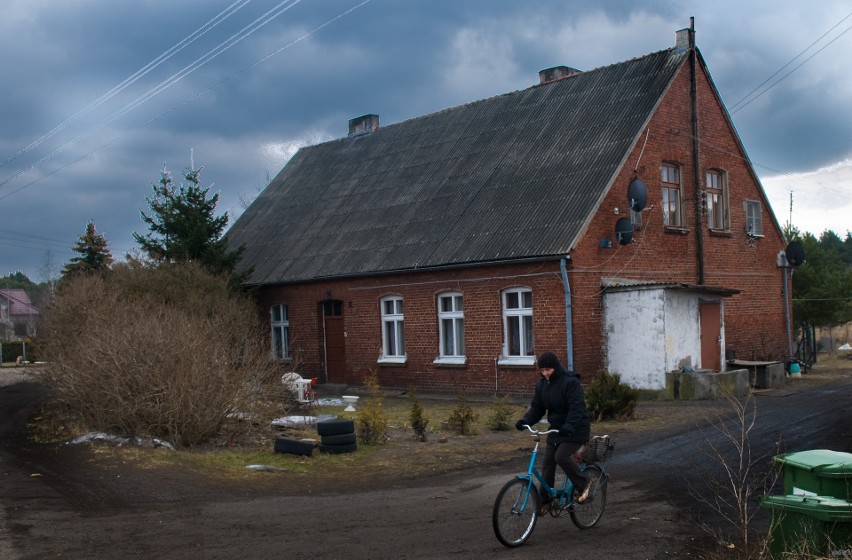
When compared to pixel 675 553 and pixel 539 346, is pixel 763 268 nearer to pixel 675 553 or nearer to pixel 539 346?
pixel 539 346

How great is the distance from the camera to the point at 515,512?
7.66m

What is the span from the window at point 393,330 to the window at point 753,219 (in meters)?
11.1

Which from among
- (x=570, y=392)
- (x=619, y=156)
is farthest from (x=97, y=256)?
(x=570, y=392)

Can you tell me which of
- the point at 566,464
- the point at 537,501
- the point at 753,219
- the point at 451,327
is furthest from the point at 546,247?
the point at 537,501

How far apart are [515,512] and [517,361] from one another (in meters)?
13.4

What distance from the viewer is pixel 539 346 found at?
66.9ft

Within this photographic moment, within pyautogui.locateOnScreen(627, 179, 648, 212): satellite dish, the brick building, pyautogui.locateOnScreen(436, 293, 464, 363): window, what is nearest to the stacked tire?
the brick building

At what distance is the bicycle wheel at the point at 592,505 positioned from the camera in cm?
822

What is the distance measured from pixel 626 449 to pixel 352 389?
523 inches

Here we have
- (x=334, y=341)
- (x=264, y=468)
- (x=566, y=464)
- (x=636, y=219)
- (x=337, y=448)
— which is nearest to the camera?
(x=566, y=464)

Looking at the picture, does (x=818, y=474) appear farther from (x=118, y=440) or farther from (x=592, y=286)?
(x=592, y=286)

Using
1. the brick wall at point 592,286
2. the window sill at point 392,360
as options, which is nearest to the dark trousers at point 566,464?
the brick wall at point 592,286

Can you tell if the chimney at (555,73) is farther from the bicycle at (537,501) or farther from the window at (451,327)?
the bicycle at (537,501)

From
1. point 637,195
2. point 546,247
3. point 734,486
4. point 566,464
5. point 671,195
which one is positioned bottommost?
point 566,464
